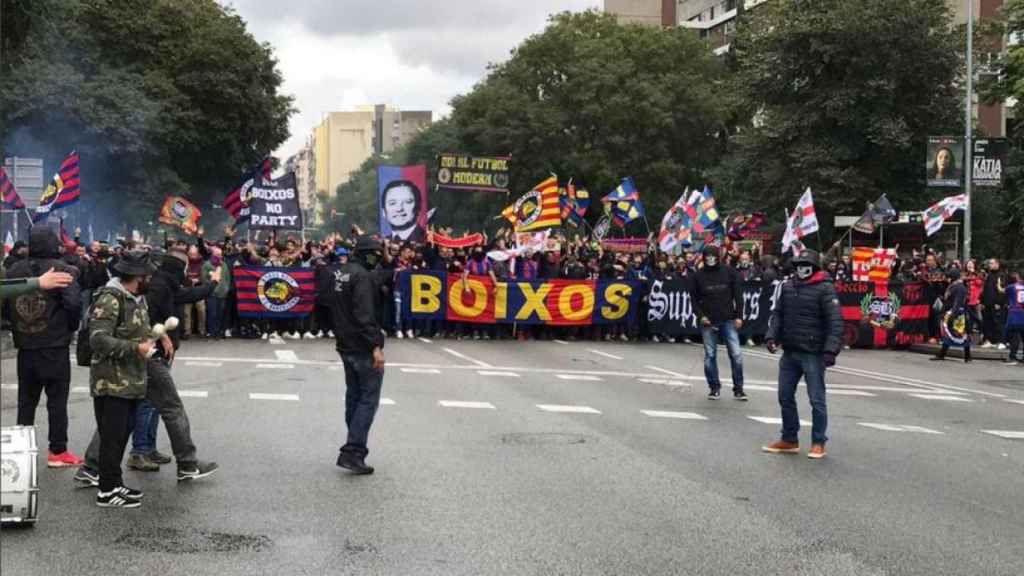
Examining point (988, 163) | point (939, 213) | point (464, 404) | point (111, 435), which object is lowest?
point (464, 404)

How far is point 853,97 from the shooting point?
42969 millimetres

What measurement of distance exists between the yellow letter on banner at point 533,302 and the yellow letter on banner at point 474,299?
0.74m

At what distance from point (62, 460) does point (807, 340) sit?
589cm

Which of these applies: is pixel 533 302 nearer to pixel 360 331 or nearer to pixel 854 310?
pixel 854 310

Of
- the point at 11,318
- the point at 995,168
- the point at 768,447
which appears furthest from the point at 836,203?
the point at 11,318

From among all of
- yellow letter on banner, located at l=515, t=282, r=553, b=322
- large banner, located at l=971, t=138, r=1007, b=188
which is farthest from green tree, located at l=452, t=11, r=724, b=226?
yellow letter on banner, located at l=515, t=282, r=553, b=322

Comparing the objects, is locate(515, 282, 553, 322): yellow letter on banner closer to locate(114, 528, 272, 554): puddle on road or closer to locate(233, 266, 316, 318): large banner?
locate(233, 266, 316, 318): large banner

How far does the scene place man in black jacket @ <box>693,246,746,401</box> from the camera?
13.8 m

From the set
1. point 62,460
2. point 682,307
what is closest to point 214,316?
point 682,307

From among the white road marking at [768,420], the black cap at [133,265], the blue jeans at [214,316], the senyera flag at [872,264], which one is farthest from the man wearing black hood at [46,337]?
the senyera flag at [872,264]

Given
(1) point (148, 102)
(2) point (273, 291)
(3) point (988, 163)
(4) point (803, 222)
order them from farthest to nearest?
(1) point (148, 102) → (3) point (988, 163) → (4) point (803, 222) → (2) point (273, 291)

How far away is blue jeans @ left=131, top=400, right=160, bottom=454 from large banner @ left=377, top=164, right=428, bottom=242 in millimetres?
19094

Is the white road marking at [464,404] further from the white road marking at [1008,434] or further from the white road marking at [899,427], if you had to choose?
the white road marking at [1008,434]

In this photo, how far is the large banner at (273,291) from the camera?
73.4ft
